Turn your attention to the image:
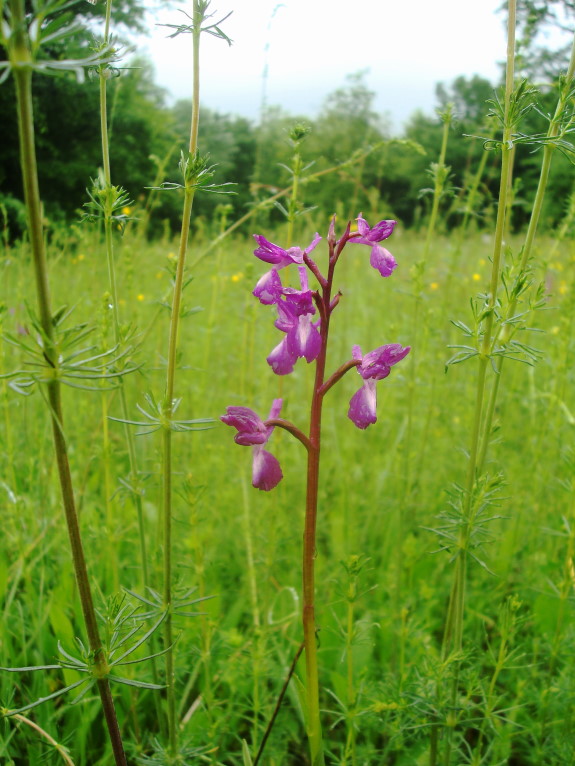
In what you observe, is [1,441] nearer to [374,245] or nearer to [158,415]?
[158,415]

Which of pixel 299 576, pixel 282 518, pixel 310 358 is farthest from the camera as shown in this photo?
pixel 282 518

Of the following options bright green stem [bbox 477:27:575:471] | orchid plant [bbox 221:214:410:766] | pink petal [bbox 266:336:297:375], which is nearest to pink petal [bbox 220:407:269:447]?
orchid plant [bbox 221:214:410:766]

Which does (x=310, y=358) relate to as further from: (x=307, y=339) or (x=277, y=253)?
(x=277, y=253)

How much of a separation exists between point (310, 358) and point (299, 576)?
1647mm

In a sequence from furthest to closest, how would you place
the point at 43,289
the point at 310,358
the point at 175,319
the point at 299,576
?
1. the point at 299,576
2. the point at 175,319
3. the point at 310,358
4. the point at 43,289

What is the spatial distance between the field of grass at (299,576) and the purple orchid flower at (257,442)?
1.03ft

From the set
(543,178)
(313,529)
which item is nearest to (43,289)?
(313,529)

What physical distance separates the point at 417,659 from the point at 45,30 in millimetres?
1859

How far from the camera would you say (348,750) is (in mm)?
1494

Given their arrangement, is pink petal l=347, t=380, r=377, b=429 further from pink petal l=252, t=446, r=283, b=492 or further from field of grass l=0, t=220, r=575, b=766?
field of grass l=0, t=220, r=575, b=766

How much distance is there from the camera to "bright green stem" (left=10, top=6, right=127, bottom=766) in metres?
0.70

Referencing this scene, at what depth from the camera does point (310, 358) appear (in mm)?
1055

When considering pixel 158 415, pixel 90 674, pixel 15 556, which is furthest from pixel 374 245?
pixel 15 556

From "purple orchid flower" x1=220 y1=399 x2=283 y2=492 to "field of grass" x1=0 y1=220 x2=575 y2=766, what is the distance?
312 mm
